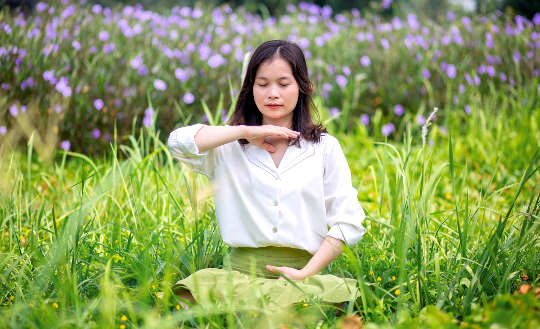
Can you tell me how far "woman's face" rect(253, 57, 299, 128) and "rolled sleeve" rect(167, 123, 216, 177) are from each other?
0.71 feet

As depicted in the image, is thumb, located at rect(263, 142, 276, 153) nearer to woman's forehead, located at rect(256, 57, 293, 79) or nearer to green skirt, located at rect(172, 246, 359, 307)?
woman's forehead, located at rect(256, 57, 293, 79)

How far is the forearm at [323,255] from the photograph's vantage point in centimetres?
167

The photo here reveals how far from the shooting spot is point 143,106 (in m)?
3.57

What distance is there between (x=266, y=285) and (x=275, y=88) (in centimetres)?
63

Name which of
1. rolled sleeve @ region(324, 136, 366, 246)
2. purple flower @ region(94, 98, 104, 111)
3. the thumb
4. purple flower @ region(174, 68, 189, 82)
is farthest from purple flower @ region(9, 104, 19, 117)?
rolled sleeve @ region(324, 136, 366, 246)

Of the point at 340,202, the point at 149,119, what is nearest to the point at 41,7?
the point at 149,119

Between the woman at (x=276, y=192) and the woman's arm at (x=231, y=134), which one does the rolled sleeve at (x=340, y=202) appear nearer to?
the woman at (x=276, y=192)

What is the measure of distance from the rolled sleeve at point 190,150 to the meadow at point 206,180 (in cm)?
20

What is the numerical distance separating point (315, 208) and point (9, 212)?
1321mm

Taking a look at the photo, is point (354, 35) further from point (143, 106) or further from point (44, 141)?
point (44, 141)

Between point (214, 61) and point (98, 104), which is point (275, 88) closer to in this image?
point (98, 104)

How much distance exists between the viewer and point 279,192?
171 cm

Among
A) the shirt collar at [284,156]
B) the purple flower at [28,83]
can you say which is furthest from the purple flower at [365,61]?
the shirt collar at [284,156]

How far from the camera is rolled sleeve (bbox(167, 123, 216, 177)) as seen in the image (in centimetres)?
167
